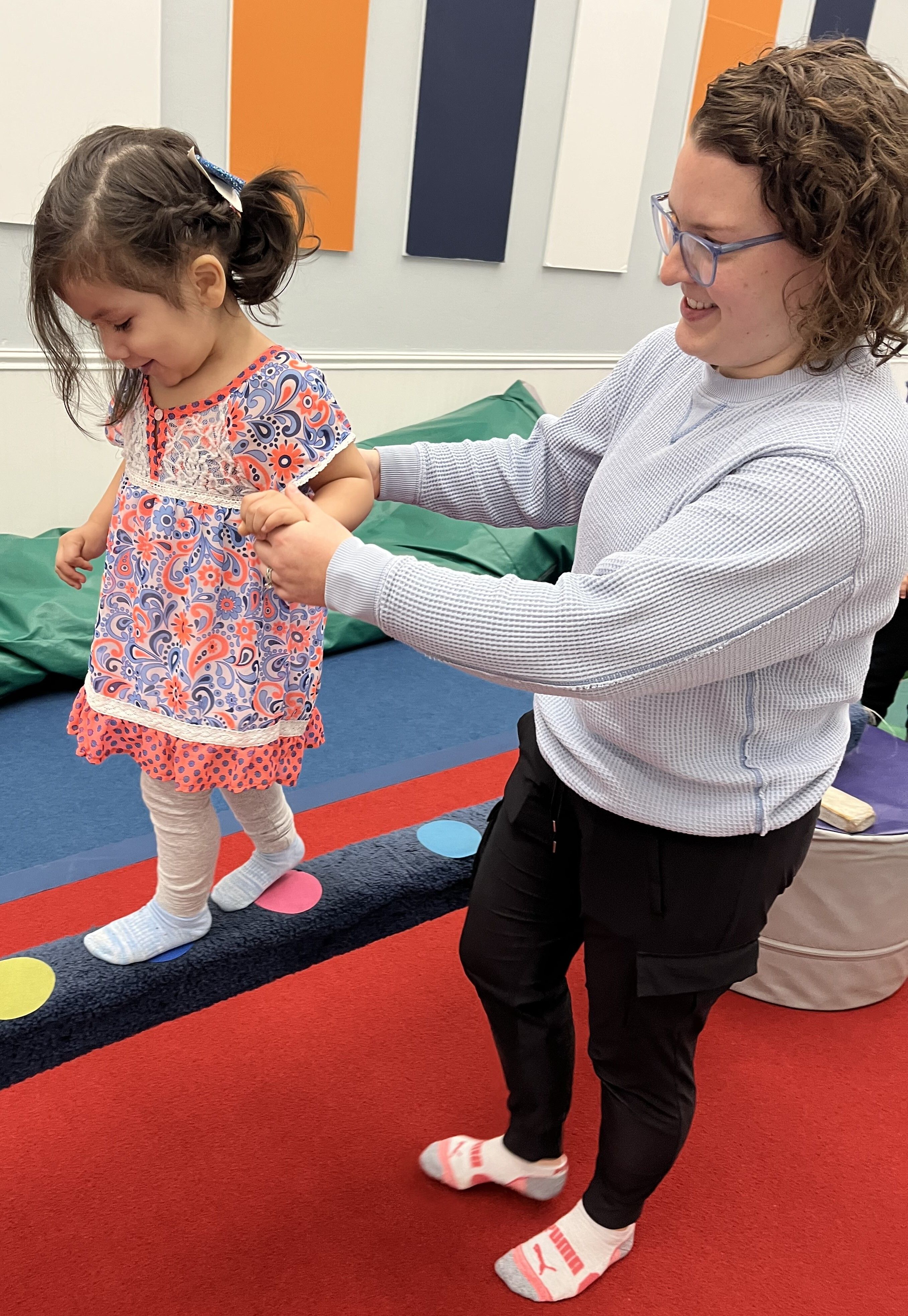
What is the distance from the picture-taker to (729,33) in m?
4.48

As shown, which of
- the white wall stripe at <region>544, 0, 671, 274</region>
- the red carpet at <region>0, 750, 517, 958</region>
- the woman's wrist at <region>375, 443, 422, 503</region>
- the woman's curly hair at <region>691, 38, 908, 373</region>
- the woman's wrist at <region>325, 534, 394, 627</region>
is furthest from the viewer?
the white wall stripe at <region>544, 0, 671, 274</region>

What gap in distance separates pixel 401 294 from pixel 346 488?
110 inches

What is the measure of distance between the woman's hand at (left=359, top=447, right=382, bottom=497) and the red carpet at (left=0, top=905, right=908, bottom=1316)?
934 mm

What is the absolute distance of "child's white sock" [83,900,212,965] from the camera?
1.43 m

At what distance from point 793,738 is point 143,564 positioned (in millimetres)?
802

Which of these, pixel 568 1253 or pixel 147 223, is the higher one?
pixel 147 223

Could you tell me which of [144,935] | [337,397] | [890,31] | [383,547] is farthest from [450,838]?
[890,31]

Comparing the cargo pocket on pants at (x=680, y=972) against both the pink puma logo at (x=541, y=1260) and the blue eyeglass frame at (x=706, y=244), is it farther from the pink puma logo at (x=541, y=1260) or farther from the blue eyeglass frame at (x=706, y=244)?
the blue eyeglass frame at (x=706, y=244)

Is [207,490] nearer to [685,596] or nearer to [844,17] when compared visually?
[685,596]

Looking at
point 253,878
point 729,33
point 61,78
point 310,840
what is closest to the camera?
point 253,878

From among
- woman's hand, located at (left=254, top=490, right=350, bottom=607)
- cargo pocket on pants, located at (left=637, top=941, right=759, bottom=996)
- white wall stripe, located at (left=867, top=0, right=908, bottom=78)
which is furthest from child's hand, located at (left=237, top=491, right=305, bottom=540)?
white wall stripe, located at (left=867, top=0, right=908, bottom=78)

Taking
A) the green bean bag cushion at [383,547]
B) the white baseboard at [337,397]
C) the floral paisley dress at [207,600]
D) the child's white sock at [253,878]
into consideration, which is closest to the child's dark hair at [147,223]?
the floral paisley dress at [207,600]

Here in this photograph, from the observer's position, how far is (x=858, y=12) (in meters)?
4.98

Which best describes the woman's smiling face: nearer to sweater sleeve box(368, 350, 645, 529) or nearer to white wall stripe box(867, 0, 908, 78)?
sweater sleeve box(368, 350, 645, 529)
